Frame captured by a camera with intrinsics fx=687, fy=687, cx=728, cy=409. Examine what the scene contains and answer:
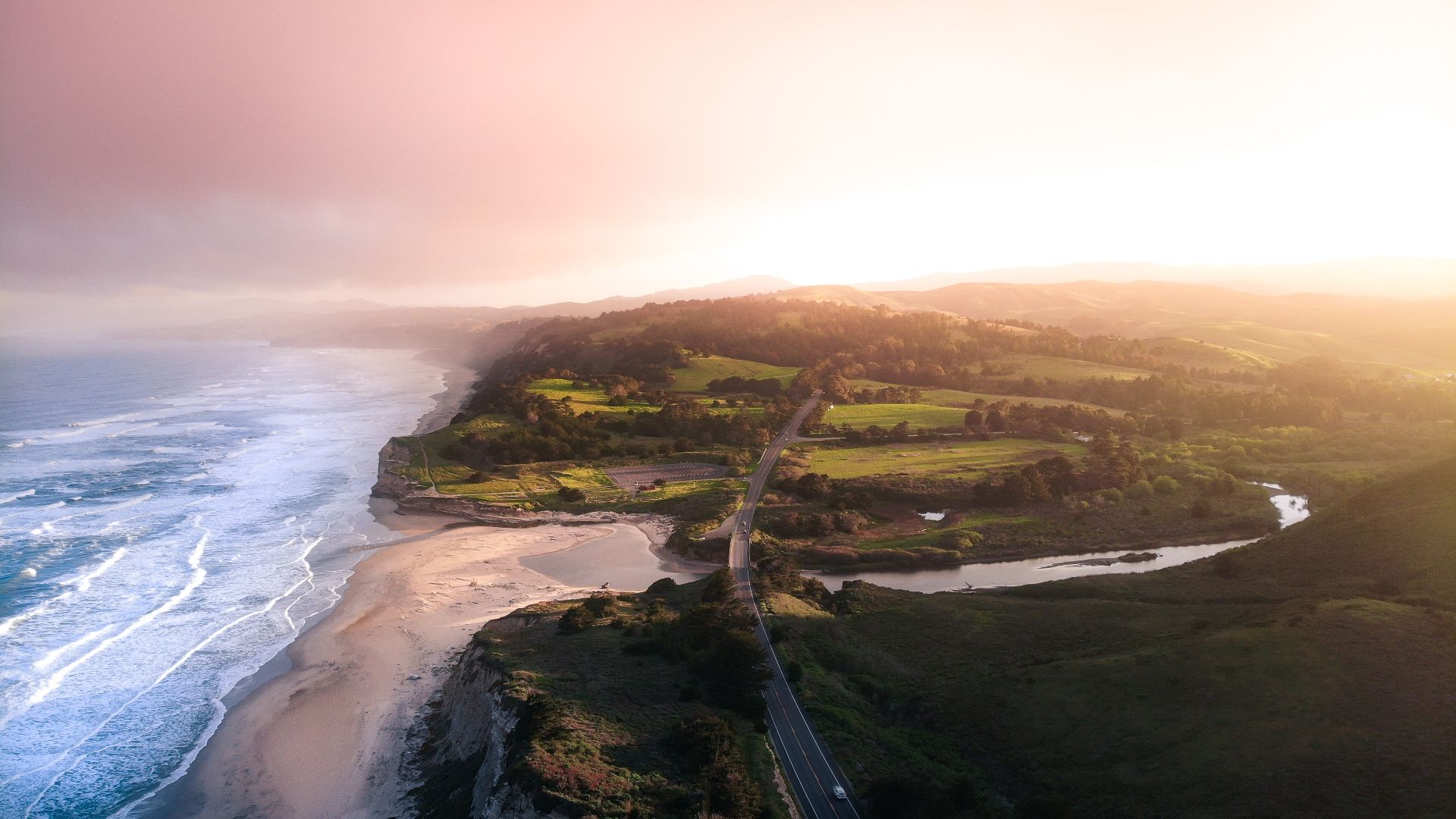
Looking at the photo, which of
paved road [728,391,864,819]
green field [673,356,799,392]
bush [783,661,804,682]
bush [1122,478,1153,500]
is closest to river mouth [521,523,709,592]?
paved road [728,391,864,819]

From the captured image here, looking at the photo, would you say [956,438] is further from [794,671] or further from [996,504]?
[794,671]

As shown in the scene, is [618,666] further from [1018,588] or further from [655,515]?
[655,515]

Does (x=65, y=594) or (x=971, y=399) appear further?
(x=971, y=399)

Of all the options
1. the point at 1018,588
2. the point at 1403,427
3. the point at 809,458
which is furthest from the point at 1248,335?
the point at 1018,588

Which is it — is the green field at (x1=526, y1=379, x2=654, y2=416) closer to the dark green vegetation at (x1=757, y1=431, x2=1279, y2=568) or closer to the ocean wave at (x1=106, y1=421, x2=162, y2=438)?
the dark green vegetation at (x1=757, y1=431, x2=1279, y2=568)

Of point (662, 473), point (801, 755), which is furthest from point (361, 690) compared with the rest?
point (662, 473)

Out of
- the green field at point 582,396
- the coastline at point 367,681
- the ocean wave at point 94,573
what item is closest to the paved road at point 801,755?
the coastline at point 367,681

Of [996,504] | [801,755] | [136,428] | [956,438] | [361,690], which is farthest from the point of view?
[136,428]
